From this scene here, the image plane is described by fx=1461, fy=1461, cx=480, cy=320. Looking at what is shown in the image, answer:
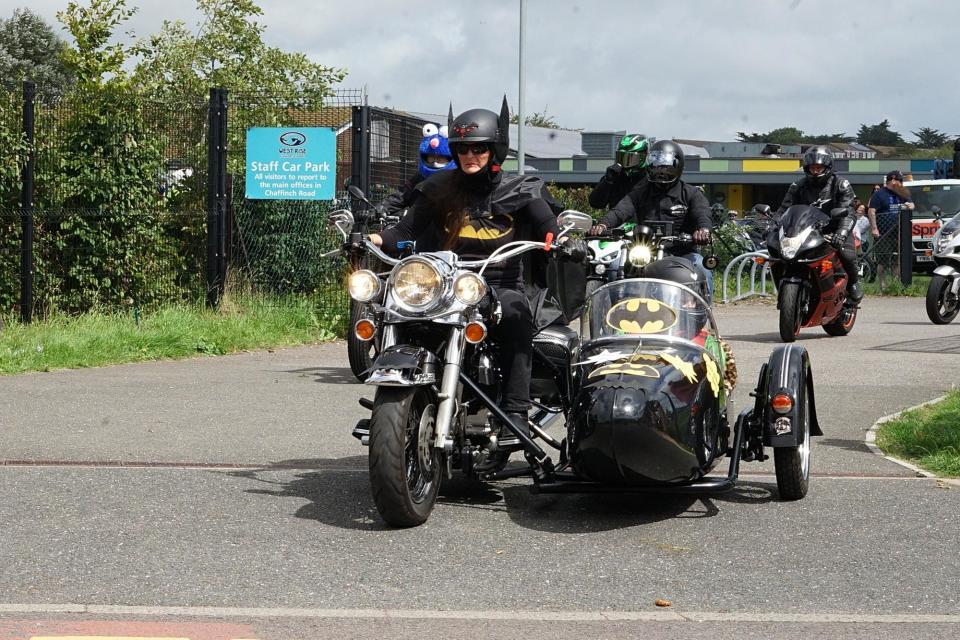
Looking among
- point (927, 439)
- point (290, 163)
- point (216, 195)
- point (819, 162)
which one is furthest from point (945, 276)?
point (927, 439)

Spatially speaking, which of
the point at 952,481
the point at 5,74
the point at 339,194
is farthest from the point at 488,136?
the point at 5,74

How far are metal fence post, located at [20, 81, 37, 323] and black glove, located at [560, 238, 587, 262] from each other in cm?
950

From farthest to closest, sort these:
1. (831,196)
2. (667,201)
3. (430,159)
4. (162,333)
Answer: (831,196) < (162,333) < (667,201) < (430,159)

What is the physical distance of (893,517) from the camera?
6340 mm

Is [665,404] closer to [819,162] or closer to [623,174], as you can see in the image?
[623,174]

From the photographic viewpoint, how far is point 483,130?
657 cm

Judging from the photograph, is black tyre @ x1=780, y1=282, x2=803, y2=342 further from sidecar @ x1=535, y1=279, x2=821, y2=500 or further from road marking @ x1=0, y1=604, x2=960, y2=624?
road marking @ x1=0, y1=604, x2=960, y2=624

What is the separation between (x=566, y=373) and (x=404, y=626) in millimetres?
2574

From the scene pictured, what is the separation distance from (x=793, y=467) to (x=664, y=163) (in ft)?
16.2

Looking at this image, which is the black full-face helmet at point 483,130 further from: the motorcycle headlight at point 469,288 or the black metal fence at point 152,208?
the black metal fence at point 152,208

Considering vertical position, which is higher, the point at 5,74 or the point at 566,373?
the point at 5,74

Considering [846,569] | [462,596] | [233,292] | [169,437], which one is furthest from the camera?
[233,292]

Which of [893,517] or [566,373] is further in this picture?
[566,373]

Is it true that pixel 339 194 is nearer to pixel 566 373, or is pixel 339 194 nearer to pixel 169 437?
pixel 169 437
